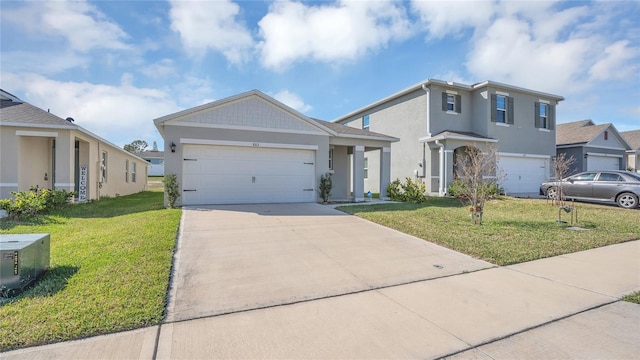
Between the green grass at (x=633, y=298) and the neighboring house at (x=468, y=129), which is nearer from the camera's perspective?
the green grass at (x=633, y=298)

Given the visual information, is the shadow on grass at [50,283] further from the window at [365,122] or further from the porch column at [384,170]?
the window at [365,122]

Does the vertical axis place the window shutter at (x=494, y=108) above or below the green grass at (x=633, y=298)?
above

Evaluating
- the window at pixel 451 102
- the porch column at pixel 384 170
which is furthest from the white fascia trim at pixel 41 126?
the window at pixel 451 102

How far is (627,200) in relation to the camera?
37.9 feet

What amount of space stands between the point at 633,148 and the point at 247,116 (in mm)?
31235

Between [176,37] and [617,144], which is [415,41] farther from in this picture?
[617,144]

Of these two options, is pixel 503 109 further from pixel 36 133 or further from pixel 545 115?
pixel 36 133

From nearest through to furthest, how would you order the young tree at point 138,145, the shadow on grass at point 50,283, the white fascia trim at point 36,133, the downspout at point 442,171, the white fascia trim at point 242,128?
the shadow on grass at point 50,283 → the white fascia trim at point 242,128 → the white fascia trim at point 36,133 → the downspout at point 442,171 → the young tree at point 138,145

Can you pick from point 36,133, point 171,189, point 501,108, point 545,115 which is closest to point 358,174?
point 171,189

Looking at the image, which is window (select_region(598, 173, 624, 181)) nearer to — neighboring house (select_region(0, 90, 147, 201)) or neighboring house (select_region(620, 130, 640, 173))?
neighboring house (select_region(620, 130, 640, 173))

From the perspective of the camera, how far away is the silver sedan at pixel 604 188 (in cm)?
1143

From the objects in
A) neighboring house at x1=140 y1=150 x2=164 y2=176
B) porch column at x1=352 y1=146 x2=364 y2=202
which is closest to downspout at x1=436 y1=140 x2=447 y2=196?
porch column at x1=352 y1=146 x2=364 y2=202

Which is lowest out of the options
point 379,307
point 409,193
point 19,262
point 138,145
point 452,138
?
point 379,307

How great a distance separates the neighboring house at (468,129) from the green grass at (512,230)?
19.5ft
